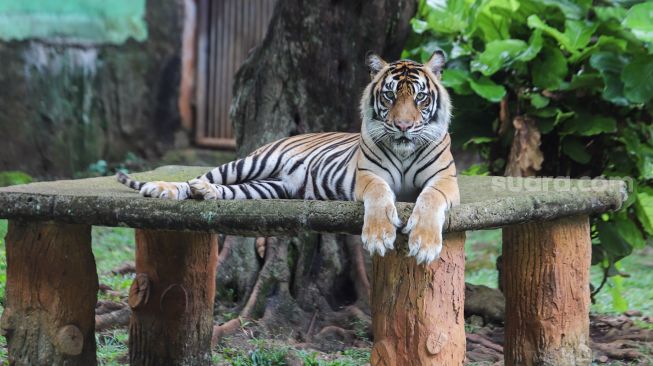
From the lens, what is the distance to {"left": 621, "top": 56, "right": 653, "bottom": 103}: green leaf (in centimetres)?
490

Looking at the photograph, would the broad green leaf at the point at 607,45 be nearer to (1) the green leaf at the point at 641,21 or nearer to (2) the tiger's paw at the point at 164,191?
(1) the green leaf at the point at 641,21

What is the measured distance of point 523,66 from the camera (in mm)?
5391

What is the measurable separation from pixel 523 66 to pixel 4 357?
136 inches

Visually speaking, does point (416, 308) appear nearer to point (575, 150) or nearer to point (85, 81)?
point (575, 150)

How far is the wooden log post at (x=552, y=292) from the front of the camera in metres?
4.11

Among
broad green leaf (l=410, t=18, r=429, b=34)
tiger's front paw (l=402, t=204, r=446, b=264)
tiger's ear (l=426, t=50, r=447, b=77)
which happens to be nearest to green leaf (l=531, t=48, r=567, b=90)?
broad green leaf (l=410, t=18, r=429, b=34)

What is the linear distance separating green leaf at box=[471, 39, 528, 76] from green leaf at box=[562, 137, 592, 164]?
63 centimetres

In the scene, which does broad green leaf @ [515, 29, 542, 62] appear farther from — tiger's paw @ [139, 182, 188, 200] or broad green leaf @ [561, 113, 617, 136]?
tiger's paw @ [139, 182, 188, 200]

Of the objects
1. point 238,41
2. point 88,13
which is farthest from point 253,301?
point 238,41

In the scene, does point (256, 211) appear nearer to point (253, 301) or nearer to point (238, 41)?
point (253, 301)

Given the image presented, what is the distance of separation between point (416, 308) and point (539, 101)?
7.90 feet

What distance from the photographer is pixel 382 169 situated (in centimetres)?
367

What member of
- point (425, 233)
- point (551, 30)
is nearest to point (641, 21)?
point (551, 30)

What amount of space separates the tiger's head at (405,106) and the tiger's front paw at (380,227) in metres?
0.48
